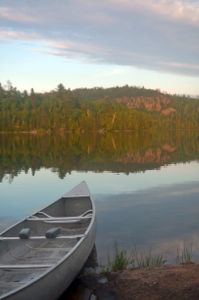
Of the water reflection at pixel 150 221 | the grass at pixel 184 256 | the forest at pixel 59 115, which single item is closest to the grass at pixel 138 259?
the grass at pixel 184 256

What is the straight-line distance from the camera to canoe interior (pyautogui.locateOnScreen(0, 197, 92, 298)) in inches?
313

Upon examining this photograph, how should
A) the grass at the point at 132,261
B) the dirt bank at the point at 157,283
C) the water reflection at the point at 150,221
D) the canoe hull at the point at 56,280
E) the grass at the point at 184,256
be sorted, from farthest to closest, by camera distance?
the water reflection at the point at 150,221 → the grass at the point at 184,256 → the grass at the point at 132,261 → the dirt bank at the point at 157,283 → the canoe hull at the point at 56,280

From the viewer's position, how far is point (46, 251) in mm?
9984

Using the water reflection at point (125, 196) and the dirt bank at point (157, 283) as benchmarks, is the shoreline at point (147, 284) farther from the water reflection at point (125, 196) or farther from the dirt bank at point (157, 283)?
the water reflection at point (125, 196)

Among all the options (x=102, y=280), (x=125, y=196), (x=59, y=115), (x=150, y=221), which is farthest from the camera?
(x=59, y=115)

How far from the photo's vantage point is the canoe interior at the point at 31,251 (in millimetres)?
7941

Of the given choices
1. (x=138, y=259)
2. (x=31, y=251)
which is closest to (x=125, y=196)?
(x=138, y=259)

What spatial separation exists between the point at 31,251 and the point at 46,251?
0.31 metres

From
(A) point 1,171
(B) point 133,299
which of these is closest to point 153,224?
(B) point 133,299

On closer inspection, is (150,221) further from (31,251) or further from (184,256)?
(31,251)

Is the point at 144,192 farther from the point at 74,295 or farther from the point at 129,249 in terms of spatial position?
the point at 74,295

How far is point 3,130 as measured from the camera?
12038 cm

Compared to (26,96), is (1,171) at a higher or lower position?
lower

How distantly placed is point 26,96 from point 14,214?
127m
